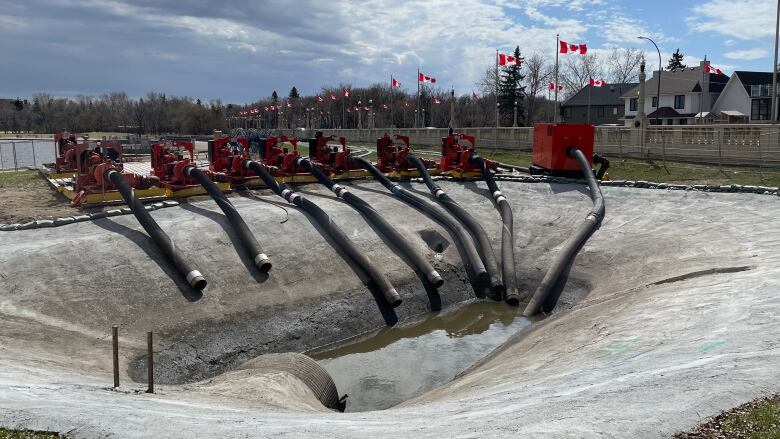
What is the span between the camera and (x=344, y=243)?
1638cm

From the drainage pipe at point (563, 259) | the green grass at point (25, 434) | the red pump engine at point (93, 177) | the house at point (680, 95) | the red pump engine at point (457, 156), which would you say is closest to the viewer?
the green grass at point (25, 434)

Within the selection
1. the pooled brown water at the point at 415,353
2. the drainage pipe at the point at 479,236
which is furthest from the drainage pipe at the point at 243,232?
the drainage pipe at the point at 479,236

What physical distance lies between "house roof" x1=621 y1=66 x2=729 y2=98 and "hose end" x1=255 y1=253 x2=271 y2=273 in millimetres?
67904

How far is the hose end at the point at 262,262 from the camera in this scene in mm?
14312

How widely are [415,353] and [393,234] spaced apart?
4.95 meters

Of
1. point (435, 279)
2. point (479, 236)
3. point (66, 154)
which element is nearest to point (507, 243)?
point (479, 236)

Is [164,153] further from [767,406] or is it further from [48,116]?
[48,116]

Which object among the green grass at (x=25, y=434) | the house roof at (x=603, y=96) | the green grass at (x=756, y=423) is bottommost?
the green grass at (x=756, y=423)

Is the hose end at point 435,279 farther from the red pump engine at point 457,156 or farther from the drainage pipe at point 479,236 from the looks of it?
the red pump engine at point 457,156

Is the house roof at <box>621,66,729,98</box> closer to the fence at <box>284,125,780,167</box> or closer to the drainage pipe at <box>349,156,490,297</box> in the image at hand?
the fence at <box>284,125,780,167</box>

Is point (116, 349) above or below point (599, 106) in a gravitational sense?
below

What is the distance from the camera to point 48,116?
121812 millimetres

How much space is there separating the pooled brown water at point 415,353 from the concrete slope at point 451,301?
26.3 inches

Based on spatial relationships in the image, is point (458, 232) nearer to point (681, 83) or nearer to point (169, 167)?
point (169, 167)
